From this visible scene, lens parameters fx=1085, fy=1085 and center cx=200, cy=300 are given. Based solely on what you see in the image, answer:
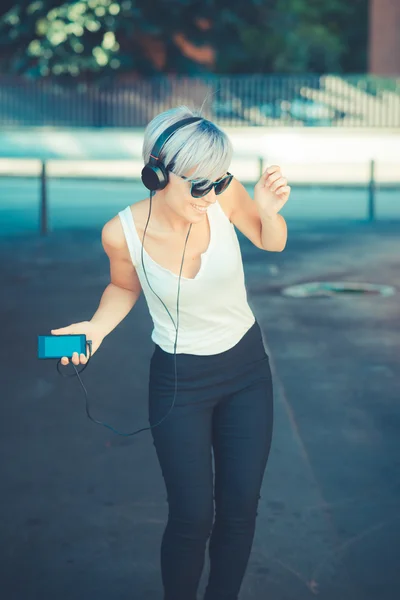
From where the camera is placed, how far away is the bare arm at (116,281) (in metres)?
3.45

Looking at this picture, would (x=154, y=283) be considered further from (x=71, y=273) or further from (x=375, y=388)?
(x=71, y=273)

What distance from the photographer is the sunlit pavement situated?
4.23m

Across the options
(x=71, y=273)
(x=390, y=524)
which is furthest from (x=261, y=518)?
(x=71, y=273)

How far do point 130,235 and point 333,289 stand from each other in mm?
7195

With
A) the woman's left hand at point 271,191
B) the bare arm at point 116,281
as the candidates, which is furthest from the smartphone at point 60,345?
the woman's left hand at point 271,191

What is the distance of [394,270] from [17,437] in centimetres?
653

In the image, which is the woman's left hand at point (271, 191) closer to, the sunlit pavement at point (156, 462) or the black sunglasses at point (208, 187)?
the black sunglasses at point (208, 187)

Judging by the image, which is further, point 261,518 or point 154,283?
point 261,518

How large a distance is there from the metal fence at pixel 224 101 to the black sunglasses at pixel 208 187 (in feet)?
80.4

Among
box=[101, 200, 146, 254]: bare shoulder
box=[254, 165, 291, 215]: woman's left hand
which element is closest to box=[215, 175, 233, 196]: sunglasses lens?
box=[254, 165, 291, 215]: woman's left hand

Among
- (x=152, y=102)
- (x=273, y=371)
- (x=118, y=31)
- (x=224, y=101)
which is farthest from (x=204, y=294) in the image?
(x=118, y=31)

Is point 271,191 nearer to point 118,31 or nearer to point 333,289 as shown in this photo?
point 333,289

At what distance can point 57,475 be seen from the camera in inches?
210

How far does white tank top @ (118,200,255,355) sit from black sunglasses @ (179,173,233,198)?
7.4 inches
